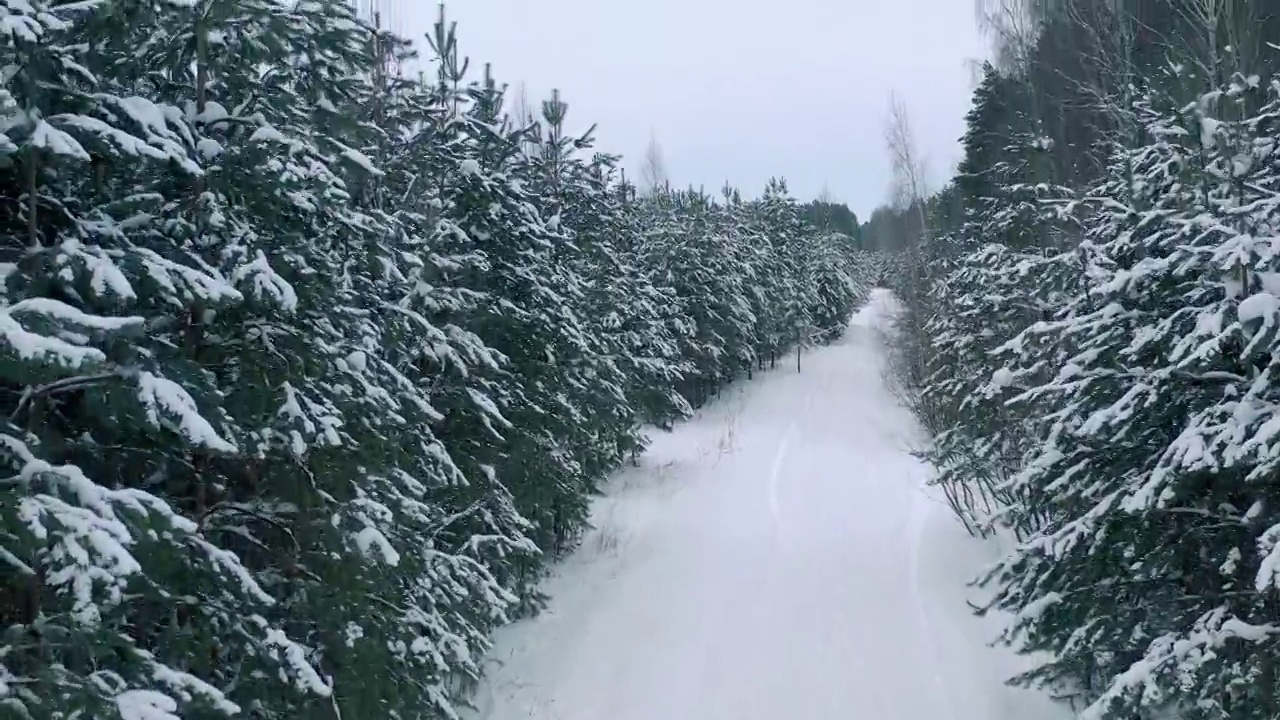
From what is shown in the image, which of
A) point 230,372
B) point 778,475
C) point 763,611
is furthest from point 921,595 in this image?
point 230,372

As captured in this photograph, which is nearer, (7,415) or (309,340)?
(7,415)

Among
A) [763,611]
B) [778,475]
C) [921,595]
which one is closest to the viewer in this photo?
[763,611]

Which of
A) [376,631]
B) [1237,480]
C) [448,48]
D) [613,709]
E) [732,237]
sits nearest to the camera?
[1237,480]

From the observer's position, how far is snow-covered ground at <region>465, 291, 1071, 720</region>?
11.3 meters

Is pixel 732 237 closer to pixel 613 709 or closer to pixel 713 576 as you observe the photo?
pixel 713 576

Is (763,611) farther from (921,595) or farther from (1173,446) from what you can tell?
(1173,446)

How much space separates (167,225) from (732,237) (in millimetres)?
33646

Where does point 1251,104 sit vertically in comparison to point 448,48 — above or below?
below

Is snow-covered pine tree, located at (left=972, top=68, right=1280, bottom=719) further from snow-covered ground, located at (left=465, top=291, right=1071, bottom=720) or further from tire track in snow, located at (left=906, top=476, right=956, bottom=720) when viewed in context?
snow-covered ground, located at (left=465, top=291, right=1071, bottom=720)

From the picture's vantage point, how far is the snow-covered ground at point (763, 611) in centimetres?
1133

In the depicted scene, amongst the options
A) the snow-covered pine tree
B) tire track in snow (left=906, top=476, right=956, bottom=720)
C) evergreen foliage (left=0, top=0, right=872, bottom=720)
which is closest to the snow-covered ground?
tire track in snow (left=906, top=476, right=956, bottom=720)

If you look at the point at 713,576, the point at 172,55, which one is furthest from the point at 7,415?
the point at 713,576

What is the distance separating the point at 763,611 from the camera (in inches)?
563

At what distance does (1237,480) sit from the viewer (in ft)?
20.9
